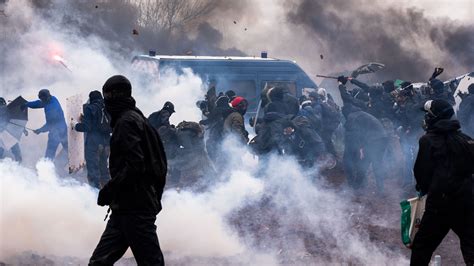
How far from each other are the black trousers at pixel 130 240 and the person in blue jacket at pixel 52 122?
6964 millimetres

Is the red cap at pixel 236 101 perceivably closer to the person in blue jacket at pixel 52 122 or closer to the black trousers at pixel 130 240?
the person in blue jacket at pixel 52 122

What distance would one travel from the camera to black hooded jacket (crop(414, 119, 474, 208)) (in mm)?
5796

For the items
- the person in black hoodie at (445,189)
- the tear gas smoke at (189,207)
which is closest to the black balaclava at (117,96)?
the person in black hoodie at (445,189)

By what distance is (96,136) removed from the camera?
1068 cm

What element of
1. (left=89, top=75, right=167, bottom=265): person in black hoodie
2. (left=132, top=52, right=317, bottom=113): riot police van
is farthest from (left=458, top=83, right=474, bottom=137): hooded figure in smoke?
(left=89, top=75, right=167, bottom=265): person in black hoodie

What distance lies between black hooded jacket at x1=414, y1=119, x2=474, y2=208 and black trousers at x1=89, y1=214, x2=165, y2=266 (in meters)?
2.12

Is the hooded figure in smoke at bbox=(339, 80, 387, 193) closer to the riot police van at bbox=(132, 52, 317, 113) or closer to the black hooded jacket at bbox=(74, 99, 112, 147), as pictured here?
the riot police van at bbox=(132, 52, 317, 113)

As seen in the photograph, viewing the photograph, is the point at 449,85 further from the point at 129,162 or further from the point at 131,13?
the point at 131,13

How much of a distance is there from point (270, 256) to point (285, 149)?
4.39 metres

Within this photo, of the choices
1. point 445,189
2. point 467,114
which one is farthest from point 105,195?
point 467,114

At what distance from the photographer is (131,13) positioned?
3566cm

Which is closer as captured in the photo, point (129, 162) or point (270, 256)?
point (129, 162)

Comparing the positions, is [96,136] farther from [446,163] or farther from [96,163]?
[446,163]

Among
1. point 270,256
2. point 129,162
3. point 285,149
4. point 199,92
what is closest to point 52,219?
point 270,256
